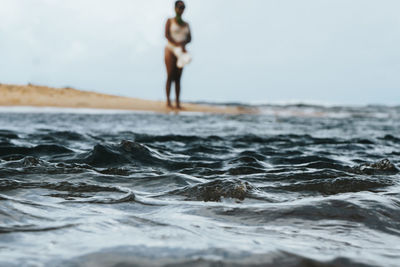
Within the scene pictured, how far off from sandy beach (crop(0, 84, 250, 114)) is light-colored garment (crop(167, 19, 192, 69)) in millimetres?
2460

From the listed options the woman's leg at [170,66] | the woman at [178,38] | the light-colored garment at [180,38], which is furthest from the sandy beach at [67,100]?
the light-colored garment at [180,38]

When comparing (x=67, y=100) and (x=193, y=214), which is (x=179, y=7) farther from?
(x=193, y=214)

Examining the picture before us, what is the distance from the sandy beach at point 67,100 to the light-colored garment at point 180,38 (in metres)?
2.46

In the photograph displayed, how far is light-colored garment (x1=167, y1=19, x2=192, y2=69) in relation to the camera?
464 inches

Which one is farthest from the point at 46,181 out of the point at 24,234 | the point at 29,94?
the point at 29,94

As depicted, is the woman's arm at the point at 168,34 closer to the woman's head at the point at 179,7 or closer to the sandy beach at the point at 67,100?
the woman's head at the point at 179,7

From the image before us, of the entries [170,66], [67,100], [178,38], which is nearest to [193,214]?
[178,38]

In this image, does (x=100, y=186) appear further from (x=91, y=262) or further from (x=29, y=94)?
(x=29, y=94)

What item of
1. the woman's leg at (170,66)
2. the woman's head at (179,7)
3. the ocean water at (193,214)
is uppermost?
the woman's head at (179,7)

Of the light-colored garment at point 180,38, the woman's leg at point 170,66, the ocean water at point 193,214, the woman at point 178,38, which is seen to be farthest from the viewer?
the woman's leg at point 170,66

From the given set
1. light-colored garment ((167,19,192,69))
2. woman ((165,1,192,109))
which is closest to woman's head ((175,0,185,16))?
woman ((165,1,192,109))

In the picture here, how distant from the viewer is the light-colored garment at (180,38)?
11773 mm

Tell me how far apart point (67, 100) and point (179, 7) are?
21.1 ft

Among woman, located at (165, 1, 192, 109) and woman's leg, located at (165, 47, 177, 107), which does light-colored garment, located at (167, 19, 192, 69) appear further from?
woman's leg, located at (165, 47, 177, 107)
